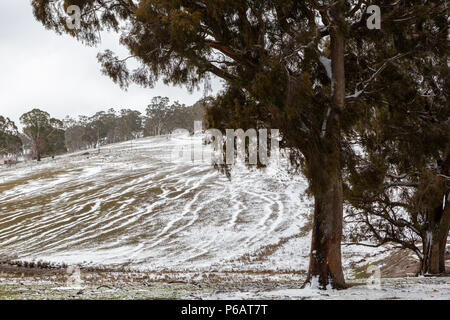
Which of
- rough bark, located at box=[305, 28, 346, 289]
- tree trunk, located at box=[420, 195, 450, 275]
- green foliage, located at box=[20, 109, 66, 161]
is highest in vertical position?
green foliage, located at box=[20, 109, 66, 161]

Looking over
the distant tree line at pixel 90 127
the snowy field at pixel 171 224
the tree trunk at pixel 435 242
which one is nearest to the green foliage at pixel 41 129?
the distant tree line at pixel 90 127

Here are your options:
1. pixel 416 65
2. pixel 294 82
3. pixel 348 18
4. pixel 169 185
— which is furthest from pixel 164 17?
pixel 169 185

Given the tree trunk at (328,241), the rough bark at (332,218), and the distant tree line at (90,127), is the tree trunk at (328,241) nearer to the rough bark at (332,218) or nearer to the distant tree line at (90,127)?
the rough bark at (332,218)

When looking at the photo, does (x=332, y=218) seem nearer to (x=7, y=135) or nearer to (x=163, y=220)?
(x=163, y=220)

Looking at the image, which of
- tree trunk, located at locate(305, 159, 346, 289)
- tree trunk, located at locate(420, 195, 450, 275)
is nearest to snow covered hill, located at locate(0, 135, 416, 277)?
tree trunk, located at locate(305, 159, 346, 289)

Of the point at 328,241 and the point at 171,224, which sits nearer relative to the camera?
the point at 328,241

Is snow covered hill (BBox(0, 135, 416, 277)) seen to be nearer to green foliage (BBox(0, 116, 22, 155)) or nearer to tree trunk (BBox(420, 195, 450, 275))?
tree trunk (BBox(420, 195, 450, 275))

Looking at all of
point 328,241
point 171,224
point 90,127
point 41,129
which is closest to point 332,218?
point 328,241

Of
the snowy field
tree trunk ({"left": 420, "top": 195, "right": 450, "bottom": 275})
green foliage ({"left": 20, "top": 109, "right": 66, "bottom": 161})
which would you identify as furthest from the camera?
green foliage ({"left": 20, "top": 109, "right": 66, "bottom": 161})

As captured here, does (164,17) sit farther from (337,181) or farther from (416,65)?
(416,65)

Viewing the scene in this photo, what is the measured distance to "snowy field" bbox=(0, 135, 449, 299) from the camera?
25000mm

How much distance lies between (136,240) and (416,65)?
26.5 metres

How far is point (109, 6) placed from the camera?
10.8 metres

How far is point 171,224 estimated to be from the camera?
121ft
